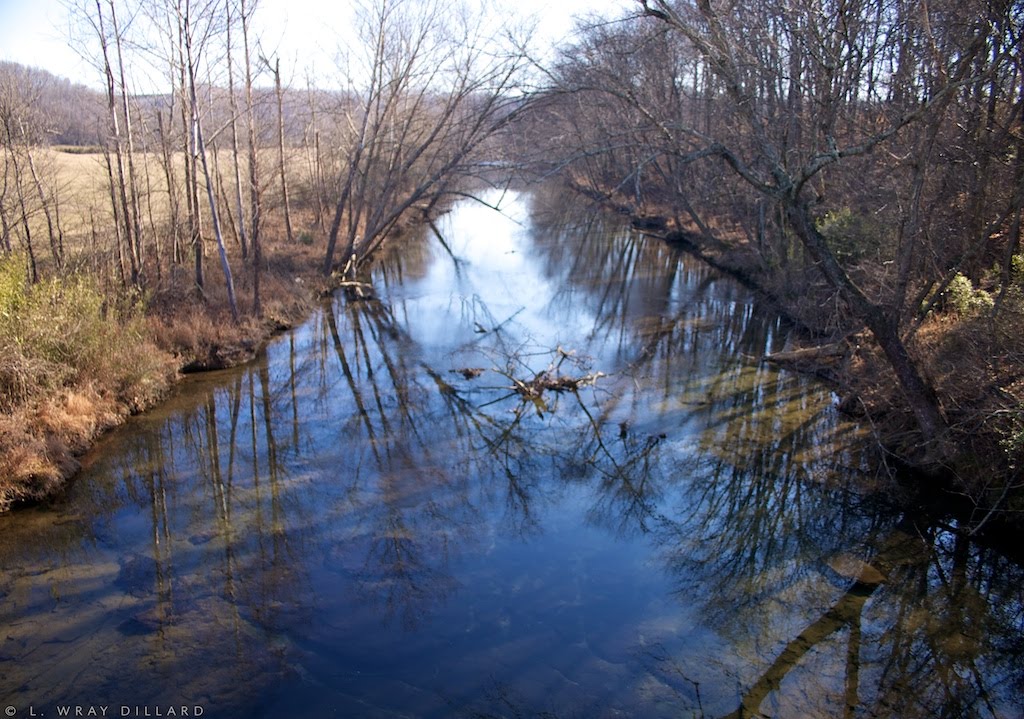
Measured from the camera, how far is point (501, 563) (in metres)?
8.13

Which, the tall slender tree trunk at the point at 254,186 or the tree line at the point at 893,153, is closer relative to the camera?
the tree line at the point at 893,153

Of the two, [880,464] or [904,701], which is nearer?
[904,701]

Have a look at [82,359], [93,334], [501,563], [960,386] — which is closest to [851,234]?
[960,386]

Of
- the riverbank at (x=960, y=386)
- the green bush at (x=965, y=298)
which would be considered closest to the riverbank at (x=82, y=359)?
the riverbank at (x=960, y=386)

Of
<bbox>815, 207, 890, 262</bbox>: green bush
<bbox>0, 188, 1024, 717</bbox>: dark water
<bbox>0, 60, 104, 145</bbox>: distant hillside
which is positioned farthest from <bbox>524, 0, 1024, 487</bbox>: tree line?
<bbox>0, 60, 104, 145</bbox>: distant hillside

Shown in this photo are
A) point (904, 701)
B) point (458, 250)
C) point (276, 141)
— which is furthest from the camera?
point (458, 250)

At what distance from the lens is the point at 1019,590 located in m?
7.67

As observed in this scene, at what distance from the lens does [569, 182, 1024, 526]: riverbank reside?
8.52m

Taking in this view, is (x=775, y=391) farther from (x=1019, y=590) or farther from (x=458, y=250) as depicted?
(x=458, y=250)

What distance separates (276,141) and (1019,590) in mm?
24218

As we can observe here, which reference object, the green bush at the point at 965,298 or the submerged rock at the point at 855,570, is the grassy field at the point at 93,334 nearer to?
the submerged rock at the point at 855,570

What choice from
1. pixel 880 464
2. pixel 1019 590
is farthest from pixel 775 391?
pixel 1019 590

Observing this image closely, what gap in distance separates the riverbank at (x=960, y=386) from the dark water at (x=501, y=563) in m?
0.53

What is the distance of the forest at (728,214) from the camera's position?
9500mm
